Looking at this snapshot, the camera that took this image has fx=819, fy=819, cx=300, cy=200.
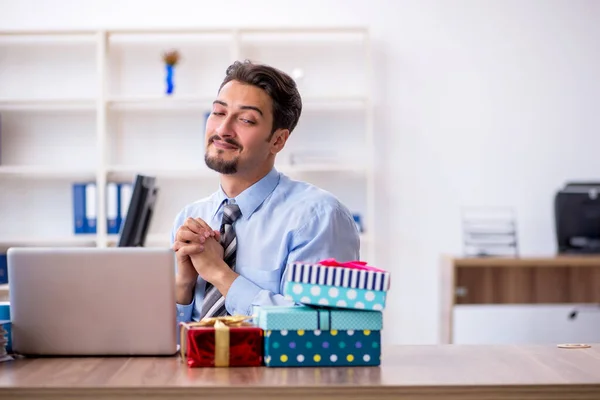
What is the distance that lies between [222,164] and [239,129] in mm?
112

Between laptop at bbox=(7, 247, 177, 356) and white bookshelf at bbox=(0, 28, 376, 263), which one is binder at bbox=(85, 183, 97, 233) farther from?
laptop at bbox=(7, 247, 177, 356)

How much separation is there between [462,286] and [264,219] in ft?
8.27

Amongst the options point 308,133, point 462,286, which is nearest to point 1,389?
point 462,286

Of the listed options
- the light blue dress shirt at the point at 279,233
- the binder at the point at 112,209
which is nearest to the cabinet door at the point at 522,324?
the binder at the point at 112,209

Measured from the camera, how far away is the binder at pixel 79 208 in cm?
477

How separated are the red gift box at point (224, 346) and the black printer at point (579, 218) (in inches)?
136

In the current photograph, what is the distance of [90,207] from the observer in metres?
4.79

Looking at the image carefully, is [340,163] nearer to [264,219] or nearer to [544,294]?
[544,294]

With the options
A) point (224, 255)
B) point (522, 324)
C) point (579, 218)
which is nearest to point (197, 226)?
point (224, 255)

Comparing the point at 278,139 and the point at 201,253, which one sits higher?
the point at 278,139

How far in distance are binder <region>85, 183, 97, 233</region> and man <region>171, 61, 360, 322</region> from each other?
2.55 meters

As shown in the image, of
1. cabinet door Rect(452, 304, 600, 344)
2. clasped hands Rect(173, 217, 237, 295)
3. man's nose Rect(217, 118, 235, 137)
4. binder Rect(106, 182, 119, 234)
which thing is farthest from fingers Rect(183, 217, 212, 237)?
cabinet door Rect(452, 304, 600, 344)

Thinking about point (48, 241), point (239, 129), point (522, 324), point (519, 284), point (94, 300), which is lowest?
point (522, 324)

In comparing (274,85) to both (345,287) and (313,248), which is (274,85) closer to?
(313,248)
